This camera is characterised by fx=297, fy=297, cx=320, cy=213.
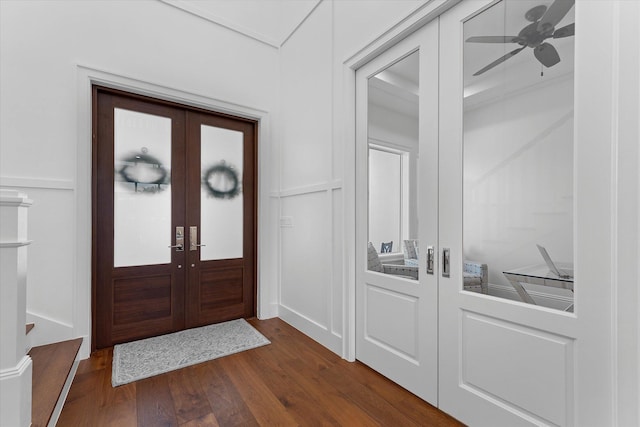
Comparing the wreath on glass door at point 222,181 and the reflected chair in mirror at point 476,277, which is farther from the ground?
the wreath on glass door at point 222,181

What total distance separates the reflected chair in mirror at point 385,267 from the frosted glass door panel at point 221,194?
1.80 m

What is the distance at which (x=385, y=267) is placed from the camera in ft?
7.90

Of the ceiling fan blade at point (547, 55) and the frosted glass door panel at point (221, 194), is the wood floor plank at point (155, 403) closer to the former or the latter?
the frosted glass door panel at point (221, 194)

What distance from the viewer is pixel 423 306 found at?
206cm

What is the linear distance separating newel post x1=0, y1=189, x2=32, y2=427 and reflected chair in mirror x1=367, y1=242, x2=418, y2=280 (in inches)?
84.6

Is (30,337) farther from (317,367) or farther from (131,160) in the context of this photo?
(317,367)

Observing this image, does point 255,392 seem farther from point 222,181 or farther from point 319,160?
point 222,181

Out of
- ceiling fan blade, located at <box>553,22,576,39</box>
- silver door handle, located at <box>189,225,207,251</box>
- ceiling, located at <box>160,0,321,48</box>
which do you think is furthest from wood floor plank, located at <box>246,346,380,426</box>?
ceiling, located at <box>160,0,321,48</box>

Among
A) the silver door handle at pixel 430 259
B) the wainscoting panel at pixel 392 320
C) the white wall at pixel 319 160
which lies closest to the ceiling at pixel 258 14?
the white wall at pixel 319 160

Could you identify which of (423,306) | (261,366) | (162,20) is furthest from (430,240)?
(162,20)

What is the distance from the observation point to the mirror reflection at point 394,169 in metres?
2.17

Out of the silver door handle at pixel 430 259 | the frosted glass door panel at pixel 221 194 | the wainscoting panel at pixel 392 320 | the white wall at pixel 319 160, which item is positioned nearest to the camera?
the silver door handle at pixel 430 259

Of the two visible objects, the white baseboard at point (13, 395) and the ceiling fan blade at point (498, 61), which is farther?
the ceiling fan blade at point (498, 61)

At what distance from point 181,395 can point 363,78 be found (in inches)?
112
